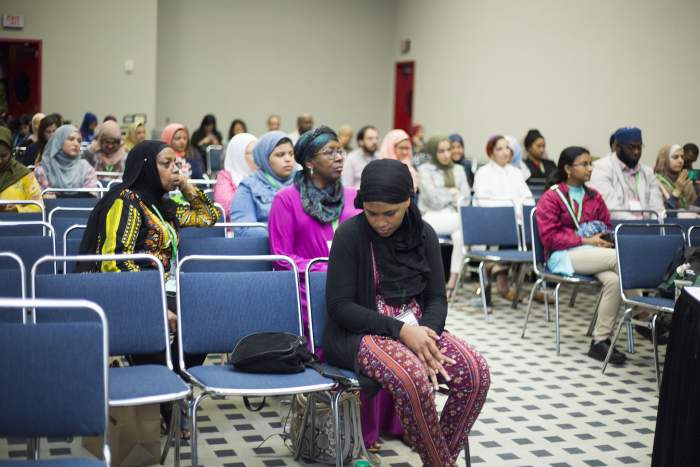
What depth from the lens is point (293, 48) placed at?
57.5ft

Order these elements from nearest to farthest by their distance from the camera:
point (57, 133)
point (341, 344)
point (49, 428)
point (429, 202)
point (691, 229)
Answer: point (49, 428)
point (341, 344)
point (691, 229)
point (57, 133)
point (429, 202)

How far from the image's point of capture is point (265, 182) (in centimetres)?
557

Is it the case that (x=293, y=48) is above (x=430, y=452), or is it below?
above

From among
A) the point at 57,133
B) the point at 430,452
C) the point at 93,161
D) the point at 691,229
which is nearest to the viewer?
the point at 430,452

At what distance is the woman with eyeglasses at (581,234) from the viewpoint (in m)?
6.14

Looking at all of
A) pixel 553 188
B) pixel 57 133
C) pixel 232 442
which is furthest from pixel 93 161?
pixel 232 442

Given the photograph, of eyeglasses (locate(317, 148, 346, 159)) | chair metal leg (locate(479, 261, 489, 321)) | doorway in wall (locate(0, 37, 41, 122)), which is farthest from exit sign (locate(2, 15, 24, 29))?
eyeglasses (locate(317, 148, 346, 159))

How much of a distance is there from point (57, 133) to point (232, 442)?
14.2ft

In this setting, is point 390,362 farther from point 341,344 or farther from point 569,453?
point 569,453

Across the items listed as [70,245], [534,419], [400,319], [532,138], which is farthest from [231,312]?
[532,138]

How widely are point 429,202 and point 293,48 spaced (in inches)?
384

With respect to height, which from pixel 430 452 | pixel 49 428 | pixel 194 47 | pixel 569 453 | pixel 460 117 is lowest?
pixel 569 453

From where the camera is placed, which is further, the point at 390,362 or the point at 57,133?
the point at 57,133

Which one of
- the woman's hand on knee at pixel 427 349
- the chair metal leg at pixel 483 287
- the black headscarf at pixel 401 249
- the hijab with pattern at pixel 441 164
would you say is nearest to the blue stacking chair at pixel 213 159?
the hijab with pattern at pixel 441 164
